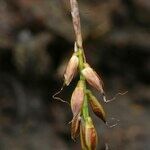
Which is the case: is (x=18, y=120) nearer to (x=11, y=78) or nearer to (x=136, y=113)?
(x=11, y=78)

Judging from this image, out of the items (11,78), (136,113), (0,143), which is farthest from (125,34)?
(0,143)

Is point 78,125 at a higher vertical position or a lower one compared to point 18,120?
higher

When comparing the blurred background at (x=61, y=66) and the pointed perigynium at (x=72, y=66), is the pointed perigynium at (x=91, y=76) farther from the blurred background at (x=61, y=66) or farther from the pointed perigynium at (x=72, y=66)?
the blurred background at (x=61, y=66)

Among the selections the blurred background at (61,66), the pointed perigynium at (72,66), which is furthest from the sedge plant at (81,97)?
the blurred background at (61,66)

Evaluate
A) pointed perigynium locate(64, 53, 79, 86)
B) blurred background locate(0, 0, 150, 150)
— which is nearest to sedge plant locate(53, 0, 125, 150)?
pointed perigynium locate(64, 53, 79, 86)

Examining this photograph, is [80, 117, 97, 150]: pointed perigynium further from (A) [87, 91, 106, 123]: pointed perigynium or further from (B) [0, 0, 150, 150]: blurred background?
(B) [0, 0, 150, 150]: blurred background

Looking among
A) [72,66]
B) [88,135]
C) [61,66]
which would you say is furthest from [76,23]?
[61,66]
